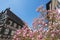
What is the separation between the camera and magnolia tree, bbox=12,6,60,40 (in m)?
6.27

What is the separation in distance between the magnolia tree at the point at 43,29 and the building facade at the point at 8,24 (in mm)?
17138

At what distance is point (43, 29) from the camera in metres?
6.77

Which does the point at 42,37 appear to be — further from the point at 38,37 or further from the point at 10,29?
the point at 10,29

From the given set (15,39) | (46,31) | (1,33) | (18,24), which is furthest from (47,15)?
(18,24)

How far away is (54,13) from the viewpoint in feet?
22.5

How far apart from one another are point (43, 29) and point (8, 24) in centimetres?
2066

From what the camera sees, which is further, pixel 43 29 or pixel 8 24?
pixel 8 24

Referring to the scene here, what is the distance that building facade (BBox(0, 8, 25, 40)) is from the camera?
84.8ft

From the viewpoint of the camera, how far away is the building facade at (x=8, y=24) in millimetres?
25859

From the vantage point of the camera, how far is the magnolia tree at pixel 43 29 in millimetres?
6270

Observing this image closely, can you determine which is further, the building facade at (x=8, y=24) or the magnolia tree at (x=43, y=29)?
the building facade at (x=8, y=24)

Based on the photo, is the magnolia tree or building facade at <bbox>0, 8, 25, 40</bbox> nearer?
the magnolia tree

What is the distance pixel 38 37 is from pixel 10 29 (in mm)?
20623

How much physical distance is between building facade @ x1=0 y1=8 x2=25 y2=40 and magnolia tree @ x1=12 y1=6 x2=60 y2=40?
1714 centimetres
